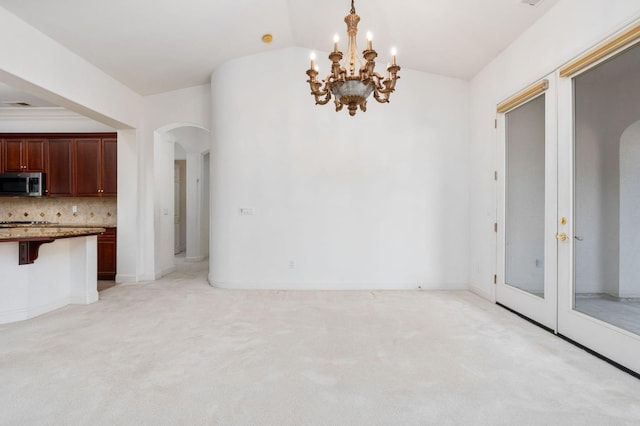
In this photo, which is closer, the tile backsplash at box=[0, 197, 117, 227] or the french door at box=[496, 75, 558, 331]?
the french door at box=[496, 75, 558, 331]

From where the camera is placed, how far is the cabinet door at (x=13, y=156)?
18.6 feet

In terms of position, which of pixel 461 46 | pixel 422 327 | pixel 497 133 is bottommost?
pixel 422 327

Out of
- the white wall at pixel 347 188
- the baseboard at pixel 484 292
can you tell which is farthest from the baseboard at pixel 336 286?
the baseboard at pixel 484 292

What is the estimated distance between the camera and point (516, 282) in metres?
3.96

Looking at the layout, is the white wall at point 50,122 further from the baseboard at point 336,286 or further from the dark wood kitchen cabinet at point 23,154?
the baseboard at point 336,286

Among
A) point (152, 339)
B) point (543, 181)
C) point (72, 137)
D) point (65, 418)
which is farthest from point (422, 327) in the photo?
point (72, 137)

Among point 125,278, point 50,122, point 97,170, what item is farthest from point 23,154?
point 125,278

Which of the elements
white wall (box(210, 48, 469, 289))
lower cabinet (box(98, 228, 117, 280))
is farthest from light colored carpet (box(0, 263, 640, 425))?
lower cabinet (box(98, 228, 117, 280))

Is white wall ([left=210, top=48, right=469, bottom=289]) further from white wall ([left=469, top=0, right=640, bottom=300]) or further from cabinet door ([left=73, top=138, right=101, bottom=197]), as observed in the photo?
cabinet door ([left=73, top=138, right=101, bottom=197])

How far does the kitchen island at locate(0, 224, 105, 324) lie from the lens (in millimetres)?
3578

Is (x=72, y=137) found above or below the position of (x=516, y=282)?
above

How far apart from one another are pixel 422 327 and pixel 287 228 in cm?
247

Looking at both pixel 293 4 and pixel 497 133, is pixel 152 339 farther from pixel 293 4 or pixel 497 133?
pixel 497 133

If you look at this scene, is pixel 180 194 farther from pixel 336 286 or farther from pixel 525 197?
pixel 525 197
